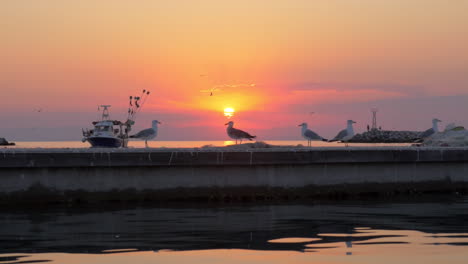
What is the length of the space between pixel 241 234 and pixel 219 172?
855 cm

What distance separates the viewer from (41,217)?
22094mm

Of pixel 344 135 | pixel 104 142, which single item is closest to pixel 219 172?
pixel 344 135

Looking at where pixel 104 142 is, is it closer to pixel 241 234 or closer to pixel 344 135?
pixel 344 135

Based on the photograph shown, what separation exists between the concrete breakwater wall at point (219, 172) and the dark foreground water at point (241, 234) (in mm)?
1354

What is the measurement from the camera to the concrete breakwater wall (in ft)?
82.7

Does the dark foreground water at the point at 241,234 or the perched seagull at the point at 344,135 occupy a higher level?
the perched seagull at the point at 344,135

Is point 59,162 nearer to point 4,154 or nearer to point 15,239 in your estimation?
point 4,154

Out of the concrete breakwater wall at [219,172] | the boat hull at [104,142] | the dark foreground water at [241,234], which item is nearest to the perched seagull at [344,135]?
the concrete breakwater wall at [219,172]

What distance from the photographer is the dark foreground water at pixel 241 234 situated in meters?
15.1

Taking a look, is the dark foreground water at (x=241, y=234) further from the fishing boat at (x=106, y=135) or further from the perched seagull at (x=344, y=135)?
the fishing boat at (x=106, y=135)

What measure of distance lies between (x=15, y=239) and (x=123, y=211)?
6144 millimetres

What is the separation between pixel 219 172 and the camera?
26891 mm

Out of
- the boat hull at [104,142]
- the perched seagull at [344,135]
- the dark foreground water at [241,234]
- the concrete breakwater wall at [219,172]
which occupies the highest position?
the boat hull at [104,142]

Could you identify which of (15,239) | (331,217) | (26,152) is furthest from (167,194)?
(15,239)
